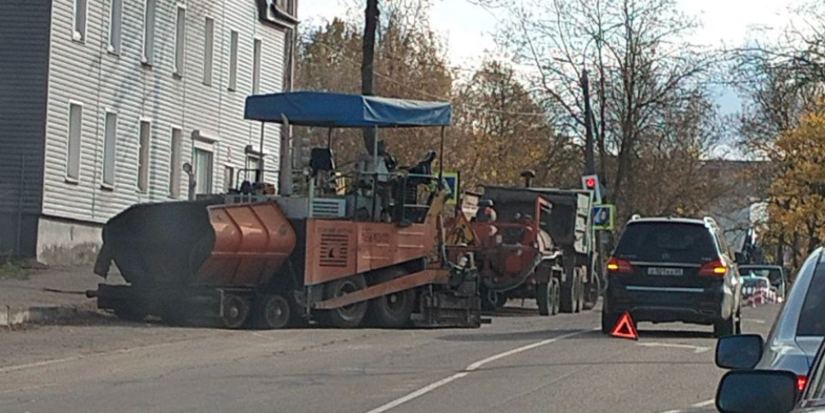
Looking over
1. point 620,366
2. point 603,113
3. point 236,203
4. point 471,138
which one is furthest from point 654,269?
point 471,138

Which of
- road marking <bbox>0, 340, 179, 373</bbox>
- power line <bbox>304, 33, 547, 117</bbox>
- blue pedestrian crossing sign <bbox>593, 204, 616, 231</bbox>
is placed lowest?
road marking <bbox>0, 340, 179, 373</bbox>

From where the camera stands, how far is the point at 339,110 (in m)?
24.2

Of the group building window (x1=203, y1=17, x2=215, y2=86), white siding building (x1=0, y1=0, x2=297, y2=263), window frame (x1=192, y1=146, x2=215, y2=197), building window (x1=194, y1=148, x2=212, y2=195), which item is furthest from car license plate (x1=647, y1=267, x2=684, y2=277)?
building window (x1=203, y1=17, x2=215, y2=86)

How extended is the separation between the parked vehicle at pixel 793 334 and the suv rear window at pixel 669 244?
14.1m

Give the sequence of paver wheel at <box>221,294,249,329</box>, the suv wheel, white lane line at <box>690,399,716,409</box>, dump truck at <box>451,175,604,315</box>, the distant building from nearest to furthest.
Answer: white lane line at <box>690,399,716,409</box>, the suv wheel, paver wheel at <box>221,294,249,329</box>, dump truck at <box>451,175,604,315</box>, the distant building

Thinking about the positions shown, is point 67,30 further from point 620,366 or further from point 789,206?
point 789,206

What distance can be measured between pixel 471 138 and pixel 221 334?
144ft

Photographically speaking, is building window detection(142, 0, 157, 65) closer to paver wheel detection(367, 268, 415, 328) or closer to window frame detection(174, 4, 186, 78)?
window frame detection(174, 4, 186, 78)

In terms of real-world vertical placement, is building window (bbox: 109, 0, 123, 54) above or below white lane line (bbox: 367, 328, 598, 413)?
above

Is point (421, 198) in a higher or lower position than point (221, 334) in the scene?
higher

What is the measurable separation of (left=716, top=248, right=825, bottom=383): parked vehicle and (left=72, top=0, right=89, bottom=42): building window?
29.0 metres

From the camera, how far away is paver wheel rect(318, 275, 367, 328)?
77.1 feet

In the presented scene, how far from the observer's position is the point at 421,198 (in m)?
24.9

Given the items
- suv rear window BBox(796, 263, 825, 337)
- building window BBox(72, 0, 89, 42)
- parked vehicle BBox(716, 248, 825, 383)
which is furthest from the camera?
building window BBox(72, 0, 89, 42)
